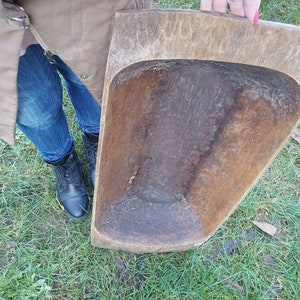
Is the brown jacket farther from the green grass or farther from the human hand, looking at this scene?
the green grass

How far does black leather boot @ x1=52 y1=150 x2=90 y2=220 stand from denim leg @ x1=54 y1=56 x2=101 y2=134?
0.17 meters

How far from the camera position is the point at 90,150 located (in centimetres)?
170

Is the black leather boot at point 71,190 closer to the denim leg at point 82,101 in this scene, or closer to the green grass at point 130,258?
the green grass at point 130,258

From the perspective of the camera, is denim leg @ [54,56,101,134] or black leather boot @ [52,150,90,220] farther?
black leather boot @ [52,150,90,220]

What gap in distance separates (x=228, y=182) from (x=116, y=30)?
0.71 m

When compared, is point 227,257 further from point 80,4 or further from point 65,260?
point 80,4

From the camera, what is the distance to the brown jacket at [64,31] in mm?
876

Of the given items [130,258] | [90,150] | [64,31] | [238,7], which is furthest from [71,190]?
[238,7]

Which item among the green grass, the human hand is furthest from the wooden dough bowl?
the green grass

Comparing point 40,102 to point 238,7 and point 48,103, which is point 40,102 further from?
point 238,7

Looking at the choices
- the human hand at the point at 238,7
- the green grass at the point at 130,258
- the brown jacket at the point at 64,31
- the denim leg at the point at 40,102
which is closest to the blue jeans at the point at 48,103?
the denim leg at the point at 40,102

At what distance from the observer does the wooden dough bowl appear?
3.08 ft

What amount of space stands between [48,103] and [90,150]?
0.47 m

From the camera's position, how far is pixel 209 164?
1.49 meters
